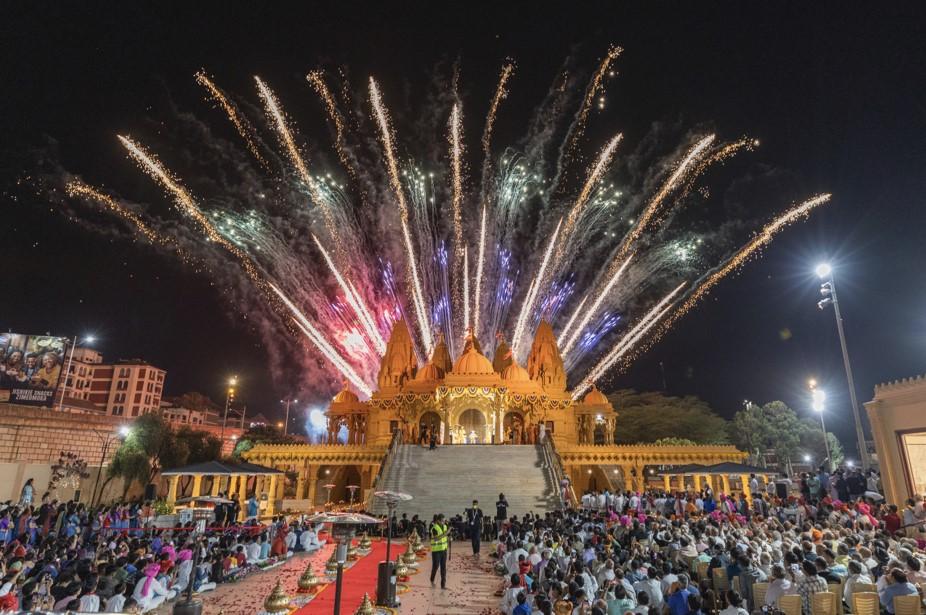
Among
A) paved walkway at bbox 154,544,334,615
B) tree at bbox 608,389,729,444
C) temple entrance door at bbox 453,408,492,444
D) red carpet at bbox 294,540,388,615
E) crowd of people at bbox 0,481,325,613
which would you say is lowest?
paved walkway at bbox 154,544,334,615

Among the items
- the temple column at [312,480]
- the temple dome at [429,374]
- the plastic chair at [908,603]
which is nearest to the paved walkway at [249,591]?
the plastic chair at [908,603]

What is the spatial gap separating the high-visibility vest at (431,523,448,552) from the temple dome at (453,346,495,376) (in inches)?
969

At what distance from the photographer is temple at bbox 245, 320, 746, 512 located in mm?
34500

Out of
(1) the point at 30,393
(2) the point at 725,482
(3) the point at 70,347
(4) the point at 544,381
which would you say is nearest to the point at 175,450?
(1) the point at 30,393

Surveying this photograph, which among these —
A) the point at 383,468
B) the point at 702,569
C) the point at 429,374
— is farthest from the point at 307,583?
the point at 429,374

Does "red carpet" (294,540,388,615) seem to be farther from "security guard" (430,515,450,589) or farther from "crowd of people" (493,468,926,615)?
"crowd of people" (493,468,926,615)

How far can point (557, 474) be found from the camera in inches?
1057

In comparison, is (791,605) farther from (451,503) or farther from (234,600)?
(451,503)

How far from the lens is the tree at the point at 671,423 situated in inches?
2315

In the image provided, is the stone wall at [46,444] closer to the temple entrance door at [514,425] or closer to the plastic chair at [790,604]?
the temple entrance door at [514,425]

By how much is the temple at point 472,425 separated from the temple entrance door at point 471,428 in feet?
0.23

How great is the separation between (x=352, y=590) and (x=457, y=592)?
2670 mm

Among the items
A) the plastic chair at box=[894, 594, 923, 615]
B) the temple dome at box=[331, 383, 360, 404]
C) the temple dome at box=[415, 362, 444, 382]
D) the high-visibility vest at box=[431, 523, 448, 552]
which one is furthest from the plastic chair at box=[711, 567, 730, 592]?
the temple dome at box=[331, 383, 360, 404]

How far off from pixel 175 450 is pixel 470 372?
23.8m
